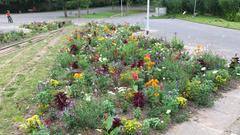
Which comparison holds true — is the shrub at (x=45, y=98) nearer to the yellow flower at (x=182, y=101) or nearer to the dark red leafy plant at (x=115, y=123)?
the dark red leafy plant at (x=115, y=123)

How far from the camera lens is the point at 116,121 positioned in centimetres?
453

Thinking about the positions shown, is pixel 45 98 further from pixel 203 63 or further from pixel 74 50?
pixel 203 63

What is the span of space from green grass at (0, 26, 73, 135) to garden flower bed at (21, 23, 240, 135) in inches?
10.4

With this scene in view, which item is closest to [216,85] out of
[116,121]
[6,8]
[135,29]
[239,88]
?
[239,88]

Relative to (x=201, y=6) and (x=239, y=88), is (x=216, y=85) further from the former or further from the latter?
(x=201, y=6)

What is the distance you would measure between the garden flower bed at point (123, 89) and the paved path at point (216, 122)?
0.19m

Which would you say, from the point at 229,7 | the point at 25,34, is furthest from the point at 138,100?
the point at 229,7

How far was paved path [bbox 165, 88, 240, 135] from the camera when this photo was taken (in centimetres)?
488

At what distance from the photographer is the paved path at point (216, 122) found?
16.0ft

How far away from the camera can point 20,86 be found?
677cm

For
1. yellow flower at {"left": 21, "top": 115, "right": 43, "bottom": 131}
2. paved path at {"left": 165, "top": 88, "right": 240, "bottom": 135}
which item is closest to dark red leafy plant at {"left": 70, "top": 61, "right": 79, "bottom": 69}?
yellow flower at {"left": 21, "top": 115, "right": 43, "bottom": 131}

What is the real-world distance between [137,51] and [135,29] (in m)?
9.24

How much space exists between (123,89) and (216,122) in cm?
169

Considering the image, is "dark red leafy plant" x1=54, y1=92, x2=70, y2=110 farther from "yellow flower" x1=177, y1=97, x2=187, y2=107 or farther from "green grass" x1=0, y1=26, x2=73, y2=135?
"yellow flower" x1=177, y1=97, x2=187, y2=107
